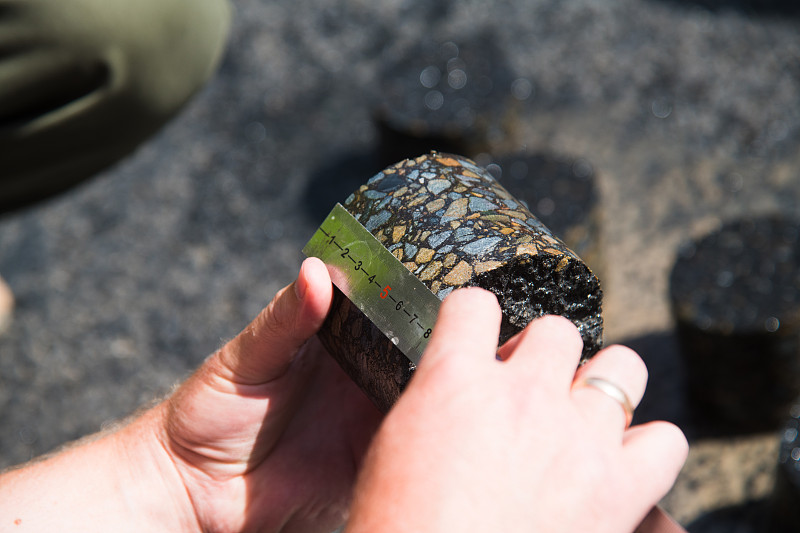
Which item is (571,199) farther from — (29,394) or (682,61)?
(29,394)

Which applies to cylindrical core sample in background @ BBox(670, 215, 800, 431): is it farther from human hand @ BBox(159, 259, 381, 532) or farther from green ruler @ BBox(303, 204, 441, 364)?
green ruler @ BBox(303, 204, 441, 364)

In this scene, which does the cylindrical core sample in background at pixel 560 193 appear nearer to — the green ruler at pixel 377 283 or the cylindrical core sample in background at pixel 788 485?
the cylindrical core sample in background at pixel 788 485

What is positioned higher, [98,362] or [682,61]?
[682,61]

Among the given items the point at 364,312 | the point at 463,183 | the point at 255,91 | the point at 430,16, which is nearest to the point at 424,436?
the point at 364,312

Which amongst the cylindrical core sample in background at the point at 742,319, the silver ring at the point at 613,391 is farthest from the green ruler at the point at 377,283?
the cylindrical core sample in background at the point at 742,319

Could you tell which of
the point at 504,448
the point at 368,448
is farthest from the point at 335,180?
the point at 504,448

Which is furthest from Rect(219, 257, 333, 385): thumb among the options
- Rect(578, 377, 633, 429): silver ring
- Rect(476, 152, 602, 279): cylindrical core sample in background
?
Rect(476, 152, 602, 279): cylindrical core sample in background
